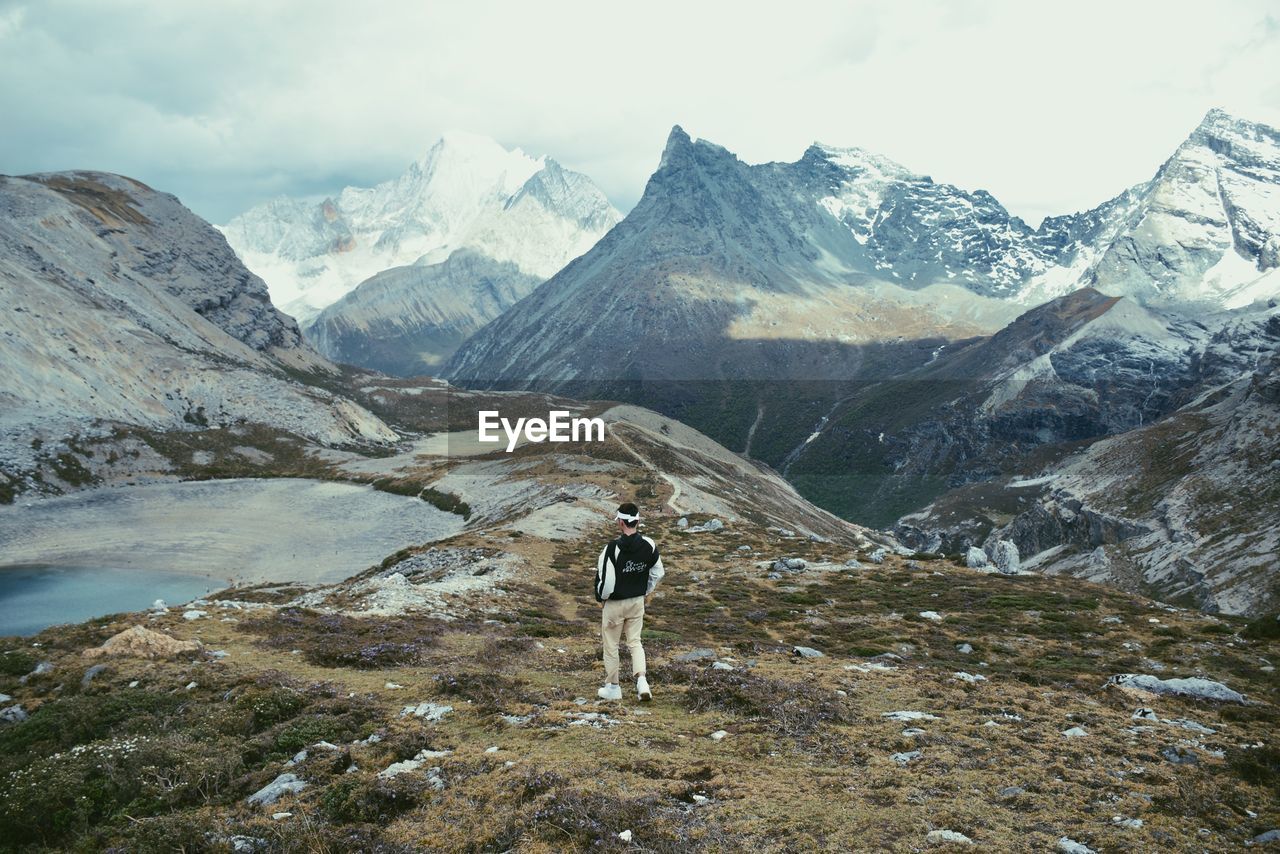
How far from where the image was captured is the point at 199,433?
120 meters

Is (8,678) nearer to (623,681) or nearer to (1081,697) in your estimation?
(623,681)

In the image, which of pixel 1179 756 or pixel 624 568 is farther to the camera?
pixel 624 568

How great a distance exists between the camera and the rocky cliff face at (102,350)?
101 m

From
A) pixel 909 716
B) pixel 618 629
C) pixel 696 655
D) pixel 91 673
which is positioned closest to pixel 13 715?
pixel 91 673

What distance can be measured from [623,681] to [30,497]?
99.1 meters

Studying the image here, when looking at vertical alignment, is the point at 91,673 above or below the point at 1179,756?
above

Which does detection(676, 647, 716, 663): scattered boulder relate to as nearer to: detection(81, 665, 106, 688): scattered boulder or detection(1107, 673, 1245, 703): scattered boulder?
detection(1107, 673, 1245, 703): scattered boulder

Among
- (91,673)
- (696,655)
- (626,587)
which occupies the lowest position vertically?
(696,655)

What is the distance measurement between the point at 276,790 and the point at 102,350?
141 m

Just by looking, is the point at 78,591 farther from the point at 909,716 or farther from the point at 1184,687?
the point at 1184,687

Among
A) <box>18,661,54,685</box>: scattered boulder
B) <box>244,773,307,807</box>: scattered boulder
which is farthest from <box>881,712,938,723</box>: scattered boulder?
<box>18,661,54,685</box>: scattered boulder

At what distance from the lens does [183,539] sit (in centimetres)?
6744

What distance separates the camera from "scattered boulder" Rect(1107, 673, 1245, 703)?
19.0 m

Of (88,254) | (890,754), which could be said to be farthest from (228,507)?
(88,254)
